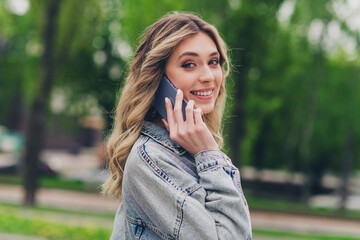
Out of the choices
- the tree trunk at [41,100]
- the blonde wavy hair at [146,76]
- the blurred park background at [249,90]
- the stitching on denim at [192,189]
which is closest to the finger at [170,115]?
the blonde wavy hair at [146,76]

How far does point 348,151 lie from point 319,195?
8483 millimetres

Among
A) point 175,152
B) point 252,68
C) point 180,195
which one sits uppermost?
point 252,68

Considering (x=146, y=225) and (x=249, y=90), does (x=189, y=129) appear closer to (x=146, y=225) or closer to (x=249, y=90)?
(x=146, y=225)

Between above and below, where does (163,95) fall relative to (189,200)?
above

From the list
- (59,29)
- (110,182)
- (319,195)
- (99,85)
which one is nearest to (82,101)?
(99,85)

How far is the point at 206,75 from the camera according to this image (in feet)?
5.45

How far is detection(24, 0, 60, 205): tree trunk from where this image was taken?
1385 cm

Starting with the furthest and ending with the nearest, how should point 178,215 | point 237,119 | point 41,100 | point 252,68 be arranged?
point 237,119, point 252,68, point 41,100, point 178,215

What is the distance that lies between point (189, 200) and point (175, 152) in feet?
0.72

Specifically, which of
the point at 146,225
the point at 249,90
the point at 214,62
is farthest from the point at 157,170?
the point at 249,90

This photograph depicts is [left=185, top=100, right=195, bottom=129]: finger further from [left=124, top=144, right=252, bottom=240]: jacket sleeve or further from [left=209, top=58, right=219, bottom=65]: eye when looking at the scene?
[left=209, top=58, right=219, bottom=65]: eye

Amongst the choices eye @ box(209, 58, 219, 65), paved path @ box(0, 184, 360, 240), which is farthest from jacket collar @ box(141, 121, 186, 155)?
paved path @ box(0, 184, 360, 240)

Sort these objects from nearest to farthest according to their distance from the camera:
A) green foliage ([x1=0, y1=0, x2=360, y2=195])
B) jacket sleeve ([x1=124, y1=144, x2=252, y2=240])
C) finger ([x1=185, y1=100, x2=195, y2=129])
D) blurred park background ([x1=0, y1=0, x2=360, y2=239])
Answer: jacket sleeve ([x1=124, y1=144, x2=252, y2=240]) < finger ([x1=185, y1=100, x2=195, y2=129]) < blurred park background ([x1=0, y1=0, x2=360, y2=239]) < green foliage ([x1=0, y1=0, x2=360, y2=195])

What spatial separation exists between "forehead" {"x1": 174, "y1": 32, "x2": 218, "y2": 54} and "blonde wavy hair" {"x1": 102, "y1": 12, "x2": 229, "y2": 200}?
0.05ft
